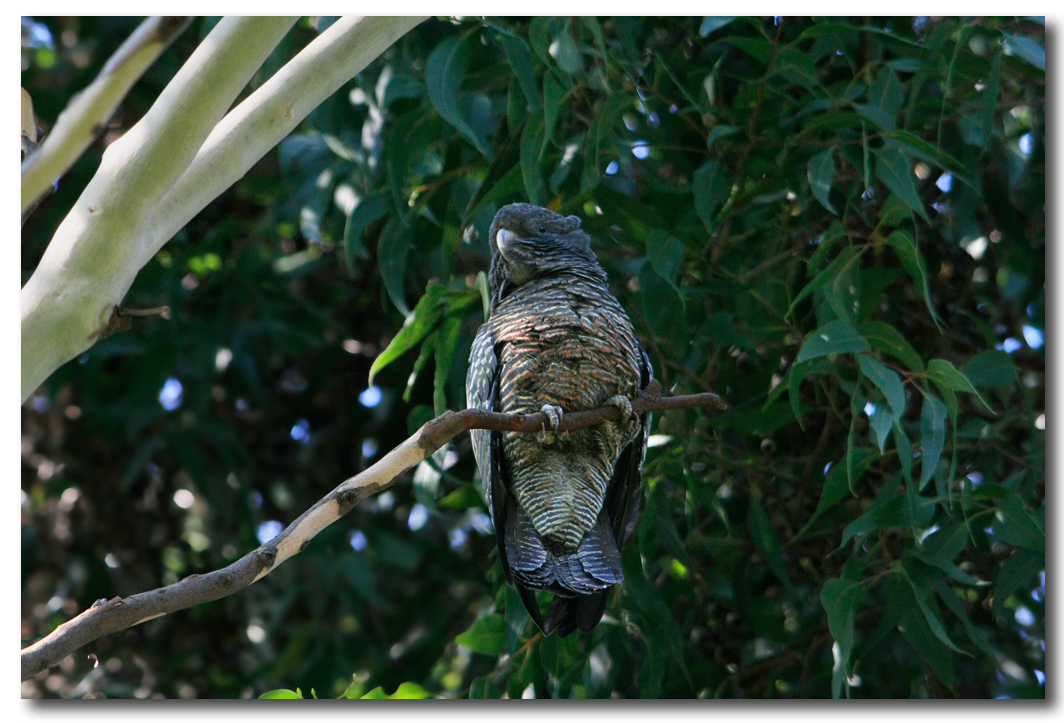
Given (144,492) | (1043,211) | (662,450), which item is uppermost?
(1043,211)

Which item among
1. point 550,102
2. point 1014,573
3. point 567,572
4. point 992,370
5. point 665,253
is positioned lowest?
point 1014,573

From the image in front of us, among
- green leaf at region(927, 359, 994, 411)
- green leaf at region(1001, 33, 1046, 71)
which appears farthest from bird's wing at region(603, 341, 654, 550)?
green leaf at region(1001, 33, 1046, 71)

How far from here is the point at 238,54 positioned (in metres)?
1.02

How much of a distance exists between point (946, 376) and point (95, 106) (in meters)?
1.15

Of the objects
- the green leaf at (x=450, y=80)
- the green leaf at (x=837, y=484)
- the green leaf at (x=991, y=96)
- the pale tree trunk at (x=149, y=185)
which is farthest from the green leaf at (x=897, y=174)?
the pale tree trunk at (x=149, y=185)

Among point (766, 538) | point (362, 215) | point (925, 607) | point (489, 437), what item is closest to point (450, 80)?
point (362, 215)

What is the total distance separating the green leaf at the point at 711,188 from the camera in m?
1.56

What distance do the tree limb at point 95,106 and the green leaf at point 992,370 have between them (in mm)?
1277

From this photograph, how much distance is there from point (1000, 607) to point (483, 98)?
1142 mm

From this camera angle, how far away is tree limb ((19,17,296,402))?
954 mm

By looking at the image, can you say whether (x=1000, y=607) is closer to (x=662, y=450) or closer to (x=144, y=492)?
(x=662, y=450)

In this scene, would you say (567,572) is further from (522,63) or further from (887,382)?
(522,63)

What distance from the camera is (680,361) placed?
5.55ft

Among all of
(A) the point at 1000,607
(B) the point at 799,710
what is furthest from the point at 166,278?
(A) the point at 1000,607
